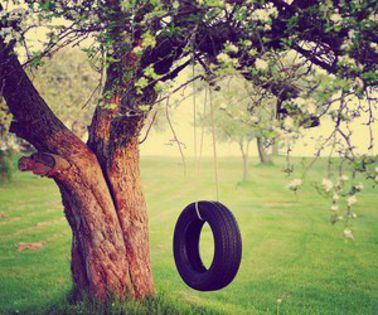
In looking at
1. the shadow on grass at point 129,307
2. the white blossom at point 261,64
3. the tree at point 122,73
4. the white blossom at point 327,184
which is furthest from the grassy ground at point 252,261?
the white blossom at point 327,184

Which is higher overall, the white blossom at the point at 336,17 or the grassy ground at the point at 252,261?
the white blossom at the point at 336,17

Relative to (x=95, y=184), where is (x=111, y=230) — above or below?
below

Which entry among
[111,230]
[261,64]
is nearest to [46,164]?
[111,230]

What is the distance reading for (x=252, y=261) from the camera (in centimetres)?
1464

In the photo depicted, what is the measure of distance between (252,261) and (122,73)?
9.13 m

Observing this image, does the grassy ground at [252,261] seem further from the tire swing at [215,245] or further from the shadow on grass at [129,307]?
the tire swing at [215,245]

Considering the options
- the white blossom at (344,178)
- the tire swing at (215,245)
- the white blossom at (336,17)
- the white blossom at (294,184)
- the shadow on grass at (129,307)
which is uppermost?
the white blossom at (336,17)

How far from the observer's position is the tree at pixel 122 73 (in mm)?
6148

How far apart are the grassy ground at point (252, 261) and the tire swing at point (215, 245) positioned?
63 centimetres

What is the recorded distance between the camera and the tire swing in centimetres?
634

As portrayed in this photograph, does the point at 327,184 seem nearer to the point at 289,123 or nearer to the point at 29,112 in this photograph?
the point at 289,123

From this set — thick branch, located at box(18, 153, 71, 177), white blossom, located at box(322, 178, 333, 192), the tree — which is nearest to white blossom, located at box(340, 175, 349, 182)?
white blossom, located at box(322, 178, 333, 192)

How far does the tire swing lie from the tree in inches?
38.7

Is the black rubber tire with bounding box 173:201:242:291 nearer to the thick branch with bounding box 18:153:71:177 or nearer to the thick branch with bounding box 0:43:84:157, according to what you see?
the thick branch with bounding box 18:153:71:177
